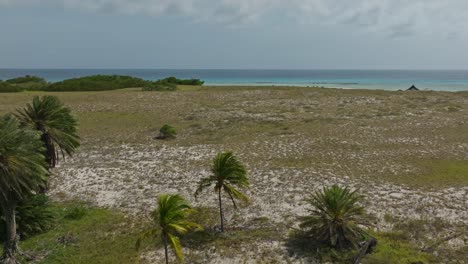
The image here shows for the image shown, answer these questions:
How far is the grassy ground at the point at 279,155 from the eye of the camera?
857 inches

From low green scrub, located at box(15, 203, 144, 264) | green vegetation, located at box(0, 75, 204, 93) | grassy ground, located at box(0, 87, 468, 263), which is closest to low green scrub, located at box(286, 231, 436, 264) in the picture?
grassy ground, located at box(0, 87, 468, 263)

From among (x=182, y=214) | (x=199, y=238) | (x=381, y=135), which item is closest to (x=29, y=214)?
(x=199, y=238)

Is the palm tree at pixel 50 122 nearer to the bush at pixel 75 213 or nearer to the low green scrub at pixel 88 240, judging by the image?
the bush at pixel 75 213

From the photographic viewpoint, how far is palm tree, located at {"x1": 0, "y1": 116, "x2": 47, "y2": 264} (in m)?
16.0

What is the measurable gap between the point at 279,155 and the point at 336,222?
1452 cm

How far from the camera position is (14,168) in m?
16.1

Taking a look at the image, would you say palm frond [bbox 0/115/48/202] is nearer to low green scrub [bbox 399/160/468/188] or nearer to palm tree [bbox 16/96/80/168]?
palm tree [bbox 16/96/80/168]

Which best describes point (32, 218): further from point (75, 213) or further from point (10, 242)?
point (10, 242)

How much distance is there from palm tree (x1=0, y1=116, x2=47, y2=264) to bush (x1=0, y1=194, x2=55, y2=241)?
259 centimetres

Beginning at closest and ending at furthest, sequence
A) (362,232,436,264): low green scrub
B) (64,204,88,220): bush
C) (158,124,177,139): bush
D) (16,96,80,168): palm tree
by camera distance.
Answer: (362,232,436,264): low green scrub, (64,204,88,220): bush, (16,96,80,168): palm tree, (158,124,177,139): bush

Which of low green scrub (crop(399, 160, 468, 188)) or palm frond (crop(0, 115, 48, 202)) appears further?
low green scrub (crop(399, 160, 468, 188))

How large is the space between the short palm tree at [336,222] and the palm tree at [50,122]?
15810 mm

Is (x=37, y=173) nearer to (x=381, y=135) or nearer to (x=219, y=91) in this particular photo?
(x=381, y=135)

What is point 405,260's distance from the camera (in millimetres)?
17438
